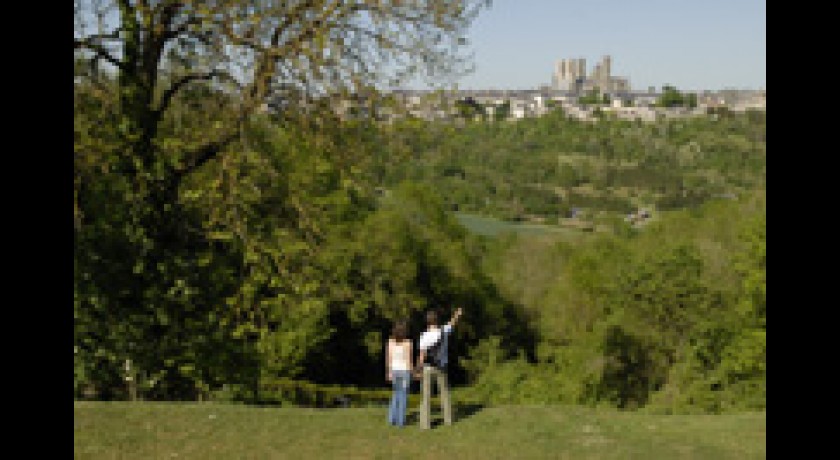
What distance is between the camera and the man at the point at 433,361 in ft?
49.4

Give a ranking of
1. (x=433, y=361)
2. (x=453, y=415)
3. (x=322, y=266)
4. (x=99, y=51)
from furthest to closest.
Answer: (x=322, y=266) → (x=99, y=51) → (x=453, y=415) → (x=433, y=361)

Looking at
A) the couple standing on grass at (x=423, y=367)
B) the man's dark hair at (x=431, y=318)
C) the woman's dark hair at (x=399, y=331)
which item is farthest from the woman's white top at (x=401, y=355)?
the man's dark hair at (x=431, y=318)

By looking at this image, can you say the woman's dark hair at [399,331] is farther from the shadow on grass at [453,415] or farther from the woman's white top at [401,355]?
the shadow on grass at [453,415]

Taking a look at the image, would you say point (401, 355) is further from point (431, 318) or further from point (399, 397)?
point (431, 318)

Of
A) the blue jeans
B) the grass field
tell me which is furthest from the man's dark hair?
the grass field

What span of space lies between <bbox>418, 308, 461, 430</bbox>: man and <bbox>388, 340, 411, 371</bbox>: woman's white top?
232 millimetres

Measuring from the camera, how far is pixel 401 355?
1534cm

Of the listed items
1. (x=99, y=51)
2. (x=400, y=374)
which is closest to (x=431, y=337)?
(x=400, y=374)

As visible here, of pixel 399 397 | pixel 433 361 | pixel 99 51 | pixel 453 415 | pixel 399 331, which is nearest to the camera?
pixel 399 331

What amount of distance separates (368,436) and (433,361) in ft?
5.66
